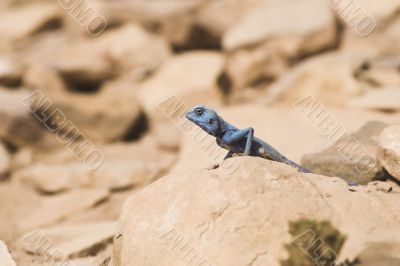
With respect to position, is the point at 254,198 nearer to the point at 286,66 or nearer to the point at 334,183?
the point at 334,183

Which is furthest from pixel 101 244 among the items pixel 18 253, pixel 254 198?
pixel 254 198

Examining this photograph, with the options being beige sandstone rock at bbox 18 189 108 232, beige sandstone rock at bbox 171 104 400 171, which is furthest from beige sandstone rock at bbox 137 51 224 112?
beige sandstone rock at bbox 18 189 108 232

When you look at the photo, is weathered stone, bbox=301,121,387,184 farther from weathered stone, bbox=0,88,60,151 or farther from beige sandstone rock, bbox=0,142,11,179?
weathered stone, bbox=0,88,60,151

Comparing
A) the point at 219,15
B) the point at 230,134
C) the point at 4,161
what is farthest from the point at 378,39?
the point at 4,161

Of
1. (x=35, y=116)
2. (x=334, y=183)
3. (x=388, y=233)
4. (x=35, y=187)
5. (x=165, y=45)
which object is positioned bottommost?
(x=388, y=233)

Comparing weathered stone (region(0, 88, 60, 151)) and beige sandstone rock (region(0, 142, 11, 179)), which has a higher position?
weathered stone (region(0, 88, 60, 151))

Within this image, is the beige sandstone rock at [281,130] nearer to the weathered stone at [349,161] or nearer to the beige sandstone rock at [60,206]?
the weathered stone at [349,161]
